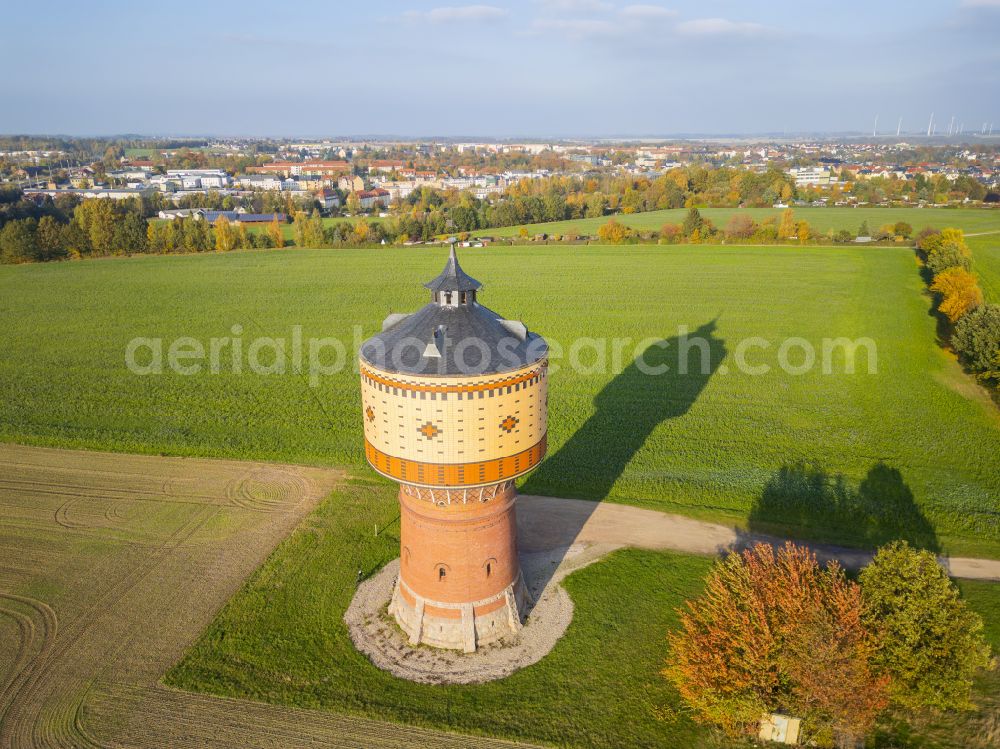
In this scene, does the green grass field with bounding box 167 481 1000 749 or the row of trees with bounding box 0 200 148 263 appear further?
the row of trees with bounding box 0 200 148 263

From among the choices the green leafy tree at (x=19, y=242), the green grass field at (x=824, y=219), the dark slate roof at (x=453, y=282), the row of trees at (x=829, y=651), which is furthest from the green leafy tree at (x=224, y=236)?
the row of trees at (x=829, y=651)

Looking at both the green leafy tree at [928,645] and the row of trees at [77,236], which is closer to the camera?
the green leafy tree at [928,645]

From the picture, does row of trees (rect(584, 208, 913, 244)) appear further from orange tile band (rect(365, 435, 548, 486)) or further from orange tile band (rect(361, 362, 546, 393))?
orange tile band (rect(361, 362, 546, 393))

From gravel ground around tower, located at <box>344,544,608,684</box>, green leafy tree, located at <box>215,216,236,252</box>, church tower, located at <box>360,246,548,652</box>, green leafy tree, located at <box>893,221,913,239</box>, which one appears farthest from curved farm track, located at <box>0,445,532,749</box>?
green leafy tree, located at <box>893,221,913,239</box>

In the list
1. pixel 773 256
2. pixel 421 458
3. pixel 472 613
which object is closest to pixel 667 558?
pixel 472 613

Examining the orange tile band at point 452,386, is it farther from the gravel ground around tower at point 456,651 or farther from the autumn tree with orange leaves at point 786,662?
the gravel ground around tower at point 456,651

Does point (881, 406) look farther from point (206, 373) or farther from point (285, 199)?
point (285, 199)
